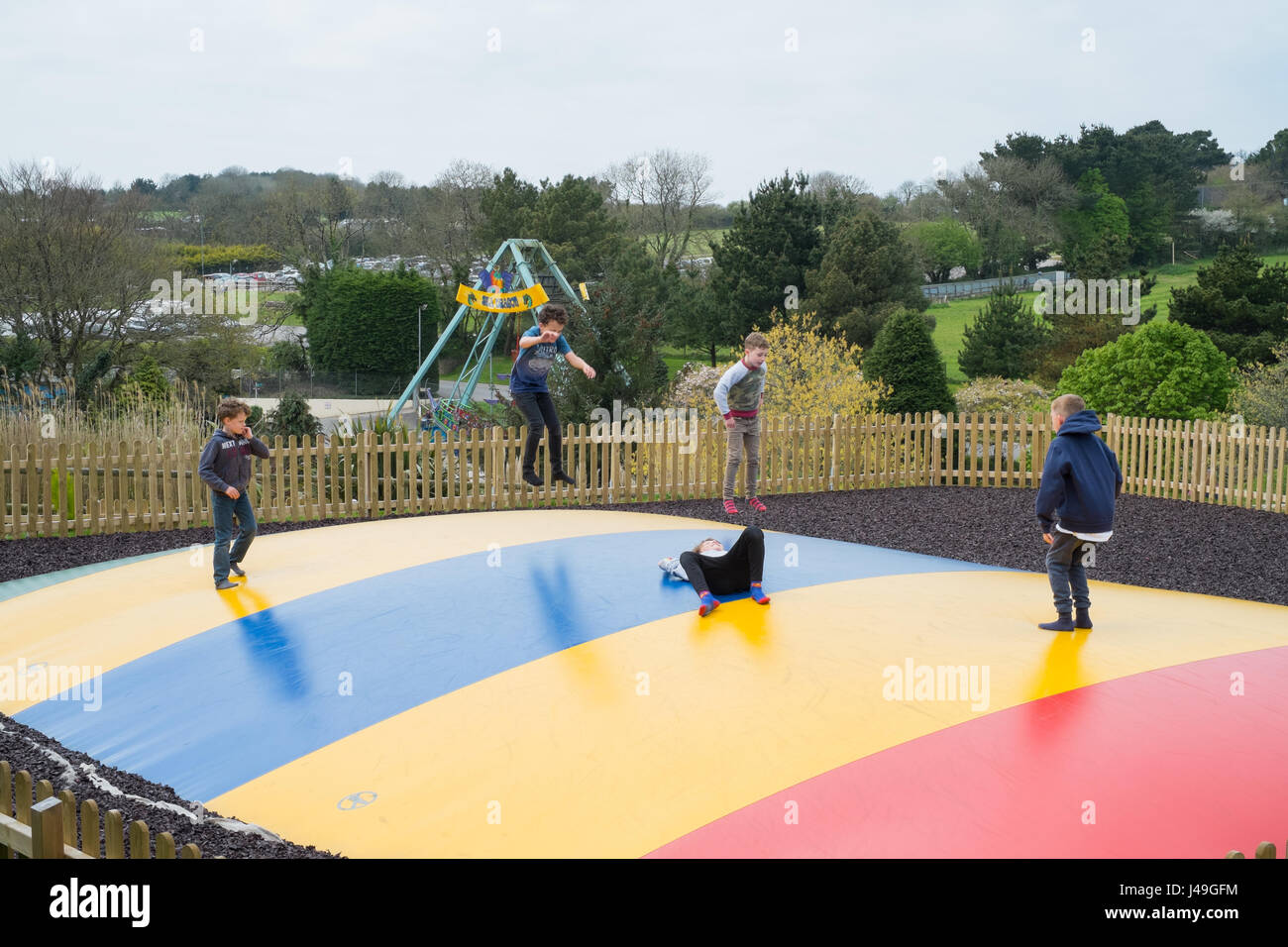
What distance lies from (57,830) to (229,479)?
402cm

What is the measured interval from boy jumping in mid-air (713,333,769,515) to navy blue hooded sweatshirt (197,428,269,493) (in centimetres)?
403

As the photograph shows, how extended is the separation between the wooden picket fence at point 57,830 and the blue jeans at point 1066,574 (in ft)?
16.0

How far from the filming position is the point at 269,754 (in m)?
5.41

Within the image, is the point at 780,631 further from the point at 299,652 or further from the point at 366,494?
the point at 366,494

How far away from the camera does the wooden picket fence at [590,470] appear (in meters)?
13.7

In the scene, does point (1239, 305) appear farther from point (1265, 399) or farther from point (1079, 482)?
point (1079, 482)

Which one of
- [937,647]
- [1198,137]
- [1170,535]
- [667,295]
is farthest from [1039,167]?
[937,647]

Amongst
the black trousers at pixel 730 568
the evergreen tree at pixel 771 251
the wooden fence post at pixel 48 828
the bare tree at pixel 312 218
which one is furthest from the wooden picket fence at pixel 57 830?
the bare tree at pixel 312 218

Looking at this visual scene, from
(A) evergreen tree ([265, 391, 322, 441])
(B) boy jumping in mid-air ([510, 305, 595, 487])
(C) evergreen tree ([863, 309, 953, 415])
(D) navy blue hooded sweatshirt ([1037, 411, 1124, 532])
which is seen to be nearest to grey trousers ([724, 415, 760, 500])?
(B) boy jumping in mid-air ([510, 305, 595, 487])

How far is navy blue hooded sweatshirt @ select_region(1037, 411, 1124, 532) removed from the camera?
238 inches

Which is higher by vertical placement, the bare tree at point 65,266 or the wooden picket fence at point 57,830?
the bare tree at point 65,266

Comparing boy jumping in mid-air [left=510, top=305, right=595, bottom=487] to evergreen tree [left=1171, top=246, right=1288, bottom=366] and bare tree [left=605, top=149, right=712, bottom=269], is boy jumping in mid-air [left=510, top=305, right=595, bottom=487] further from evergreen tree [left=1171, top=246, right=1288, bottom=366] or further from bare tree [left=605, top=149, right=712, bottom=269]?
bare tree [left=605, top=149, right=712, bottom=269]

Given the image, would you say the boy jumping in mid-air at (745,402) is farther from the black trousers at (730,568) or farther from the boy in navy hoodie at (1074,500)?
the boy in navy hoodie at (1074,500)

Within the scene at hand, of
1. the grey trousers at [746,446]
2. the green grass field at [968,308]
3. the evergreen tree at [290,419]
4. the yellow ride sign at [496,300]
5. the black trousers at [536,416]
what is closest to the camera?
the black trousers at [536,416]
